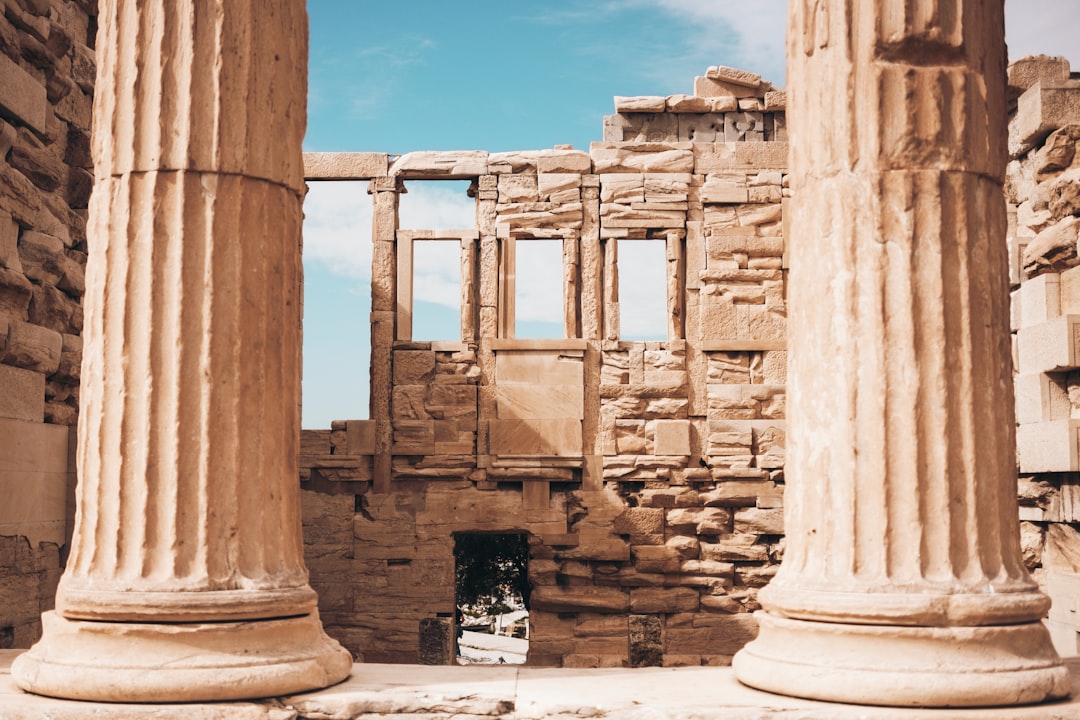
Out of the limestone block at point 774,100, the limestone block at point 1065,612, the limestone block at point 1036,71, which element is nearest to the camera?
the limestone block at point 1065,612

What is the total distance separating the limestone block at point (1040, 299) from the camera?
9.03m

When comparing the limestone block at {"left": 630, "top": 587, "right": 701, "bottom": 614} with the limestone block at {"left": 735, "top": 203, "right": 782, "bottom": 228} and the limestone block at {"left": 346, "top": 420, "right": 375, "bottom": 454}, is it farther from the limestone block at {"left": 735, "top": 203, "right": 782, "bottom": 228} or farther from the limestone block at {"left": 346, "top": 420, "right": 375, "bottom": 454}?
the limestone block at {"left": 735, "top": 203, "right": 782, "bottom": 228}

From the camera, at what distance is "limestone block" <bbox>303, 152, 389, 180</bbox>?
46.8ft

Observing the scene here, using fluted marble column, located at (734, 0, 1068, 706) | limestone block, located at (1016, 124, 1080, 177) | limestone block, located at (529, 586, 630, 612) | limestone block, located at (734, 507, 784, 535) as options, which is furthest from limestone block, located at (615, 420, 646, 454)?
fluted marble column, located at (734, 0, 1068, 706)

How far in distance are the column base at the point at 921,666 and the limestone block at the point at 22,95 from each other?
6.17m

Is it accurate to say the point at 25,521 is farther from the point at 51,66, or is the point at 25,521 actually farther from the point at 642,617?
the point at 642,617

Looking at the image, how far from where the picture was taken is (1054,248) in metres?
8.99

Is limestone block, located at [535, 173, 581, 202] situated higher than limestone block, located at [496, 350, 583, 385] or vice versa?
limestone block, located at [535, 173, 581, 202]

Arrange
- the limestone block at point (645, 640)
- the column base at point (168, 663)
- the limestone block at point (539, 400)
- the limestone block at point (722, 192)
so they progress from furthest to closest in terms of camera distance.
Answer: the limestone block at point (722, 192) → the limestone block at point (539, 400) → the limestone block at point (645, 640) → the column base at point (168, 663)

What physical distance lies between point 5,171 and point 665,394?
8157 mm

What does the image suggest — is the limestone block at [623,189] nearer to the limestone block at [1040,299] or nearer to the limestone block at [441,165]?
the limestone block at [441,165]

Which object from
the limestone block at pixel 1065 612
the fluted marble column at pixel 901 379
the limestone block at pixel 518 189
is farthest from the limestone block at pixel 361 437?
the fluted marble column at pixel 901 379

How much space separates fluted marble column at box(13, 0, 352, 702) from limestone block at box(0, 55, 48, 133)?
2.90 m

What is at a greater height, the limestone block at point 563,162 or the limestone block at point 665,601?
the limestone block at point 563,162
